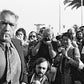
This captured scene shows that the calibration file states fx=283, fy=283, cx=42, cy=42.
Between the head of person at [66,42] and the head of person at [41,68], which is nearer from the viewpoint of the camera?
the head of person at [41,68]

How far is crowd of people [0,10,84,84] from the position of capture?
2.56 m

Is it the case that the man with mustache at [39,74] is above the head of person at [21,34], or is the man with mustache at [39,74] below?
below

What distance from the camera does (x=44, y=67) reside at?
4.05m

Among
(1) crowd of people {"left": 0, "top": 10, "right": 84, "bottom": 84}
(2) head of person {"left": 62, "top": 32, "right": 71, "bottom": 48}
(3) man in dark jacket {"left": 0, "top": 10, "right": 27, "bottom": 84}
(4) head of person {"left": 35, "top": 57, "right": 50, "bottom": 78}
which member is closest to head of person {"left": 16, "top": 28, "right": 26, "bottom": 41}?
(1) crowd of people {"left": 0, "top": 10, "right": 84, "bottom": 84}

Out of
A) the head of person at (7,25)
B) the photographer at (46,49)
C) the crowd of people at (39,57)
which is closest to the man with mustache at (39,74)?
the crowd of people at (39,57)

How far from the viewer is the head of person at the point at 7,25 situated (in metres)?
2.53

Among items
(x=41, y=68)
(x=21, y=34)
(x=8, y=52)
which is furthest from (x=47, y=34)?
(x=8, y=52)

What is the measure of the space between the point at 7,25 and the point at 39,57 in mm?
2389

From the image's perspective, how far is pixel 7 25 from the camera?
2.54 m

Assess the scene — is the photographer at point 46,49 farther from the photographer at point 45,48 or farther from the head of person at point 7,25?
the head of person at point 7,25

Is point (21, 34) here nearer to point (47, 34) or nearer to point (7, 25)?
point (47, 34)

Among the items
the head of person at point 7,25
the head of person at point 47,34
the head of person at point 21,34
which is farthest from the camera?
the head of person at point 21,34

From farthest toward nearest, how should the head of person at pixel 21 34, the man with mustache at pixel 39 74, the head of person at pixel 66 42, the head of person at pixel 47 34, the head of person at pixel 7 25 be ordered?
the head of person at pixel 21 34, the head of person at pixel 66 42, the head of person at pixel 47 34, the man with mustache at pixel 39 74, the head of person at pixel 7 25

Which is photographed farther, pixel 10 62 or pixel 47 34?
pixel 47 34
